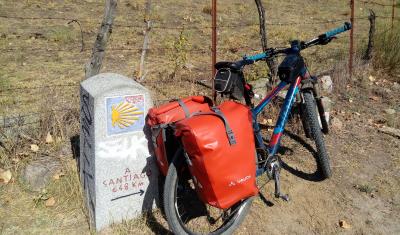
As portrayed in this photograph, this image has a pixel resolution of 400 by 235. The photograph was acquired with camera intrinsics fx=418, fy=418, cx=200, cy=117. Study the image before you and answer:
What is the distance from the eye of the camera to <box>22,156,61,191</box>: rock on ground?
12.0 feet

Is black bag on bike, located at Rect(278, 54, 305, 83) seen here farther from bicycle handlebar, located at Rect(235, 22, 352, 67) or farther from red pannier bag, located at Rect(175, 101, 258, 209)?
red pannier bag, located at Rect(175, 101, 258, 209)

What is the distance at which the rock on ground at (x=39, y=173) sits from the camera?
3.66 meters

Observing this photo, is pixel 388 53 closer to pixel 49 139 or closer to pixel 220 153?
pixel 220 153

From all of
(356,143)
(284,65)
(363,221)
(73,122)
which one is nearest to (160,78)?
(73,122)

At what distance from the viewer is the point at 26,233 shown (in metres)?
3.15

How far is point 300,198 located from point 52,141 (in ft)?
7.82

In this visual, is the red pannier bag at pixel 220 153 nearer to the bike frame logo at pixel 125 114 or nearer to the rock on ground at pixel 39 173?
the bike frame logo at pixel 125 114

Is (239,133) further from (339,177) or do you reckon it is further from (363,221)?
(339,177)

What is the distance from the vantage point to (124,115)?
2.95m

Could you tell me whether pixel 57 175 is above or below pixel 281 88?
below

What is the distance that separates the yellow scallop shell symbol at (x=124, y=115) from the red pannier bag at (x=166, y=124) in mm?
107

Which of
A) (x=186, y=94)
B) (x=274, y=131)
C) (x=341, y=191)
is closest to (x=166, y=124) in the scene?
(x=274, y=131)

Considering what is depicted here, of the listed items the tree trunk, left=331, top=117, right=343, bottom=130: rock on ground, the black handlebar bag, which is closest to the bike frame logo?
the black handlebar bag

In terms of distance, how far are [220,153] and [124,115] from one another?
0.78 meters
